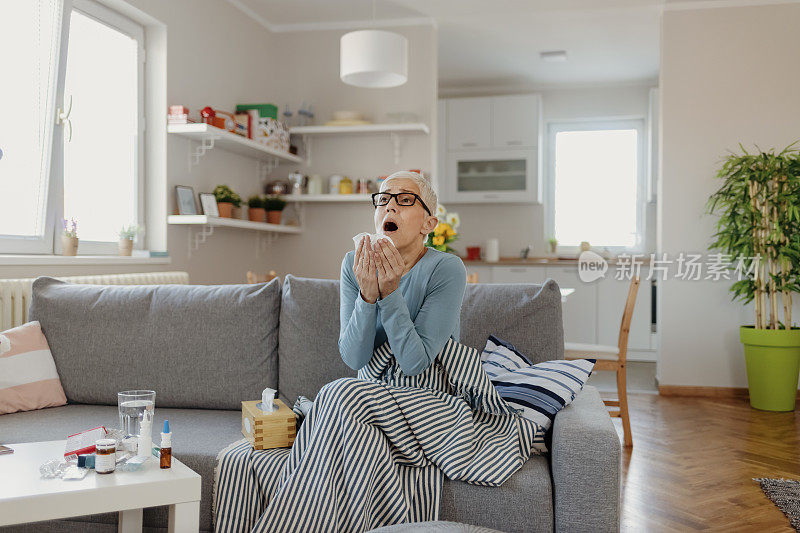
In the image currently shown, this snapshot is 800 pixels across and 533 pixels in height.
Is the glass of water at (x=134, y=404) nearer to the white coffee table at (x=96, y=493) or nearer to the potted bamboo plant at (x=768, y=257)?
the white coffee table at (x=96, y=493)

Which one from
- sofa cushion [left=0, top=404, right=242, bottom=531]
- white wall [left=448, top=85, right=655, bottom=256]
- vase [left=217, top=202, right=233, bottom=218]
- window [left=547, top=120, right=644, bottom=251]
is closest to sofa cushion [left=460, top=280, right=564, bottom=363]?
sofa cushion [left=0, top=404, right=242, bottom=531]

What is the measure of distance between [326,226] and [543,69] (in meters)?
2.68

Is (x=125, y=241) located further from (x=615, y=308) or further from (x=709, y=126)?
(x=615, y=308)

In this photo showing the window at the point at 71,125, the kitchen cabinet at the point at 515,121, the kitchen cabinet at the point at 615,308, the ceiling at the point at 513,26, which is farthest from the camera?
the kitchen cabinet at the point at 515,121

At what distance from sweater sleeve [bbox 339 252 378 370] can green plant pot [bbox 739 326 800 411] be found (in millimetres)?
3512

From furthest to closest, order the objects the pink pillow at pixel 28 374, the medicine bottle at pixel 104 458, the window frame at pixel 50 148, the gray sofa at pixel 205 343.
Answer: the window frame at pixel 50 148
the pink pillow at pixel 28 374
the gray sofa at pixel 205 343
the medicine bottle at pixel 104 458

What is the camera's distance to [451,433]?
1.77 m

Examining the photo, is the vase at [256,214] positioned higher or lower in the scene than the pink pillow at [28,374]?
higher

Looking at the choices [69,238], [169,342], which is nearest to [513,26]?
[69,238]

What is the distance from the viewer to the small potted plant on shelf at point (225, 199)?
452 cm

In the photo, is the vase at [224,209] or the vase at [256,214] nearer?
the vase at [224,209]

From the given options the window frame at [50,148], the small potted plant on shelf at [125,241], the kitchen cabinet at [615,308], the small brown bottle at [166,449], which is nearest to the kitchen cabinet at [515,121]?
the kitchen cabinet at [615,308]

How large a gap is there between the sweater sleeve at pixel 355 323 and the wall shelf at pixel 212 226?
2.35m

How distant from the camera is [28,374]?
2391mm
